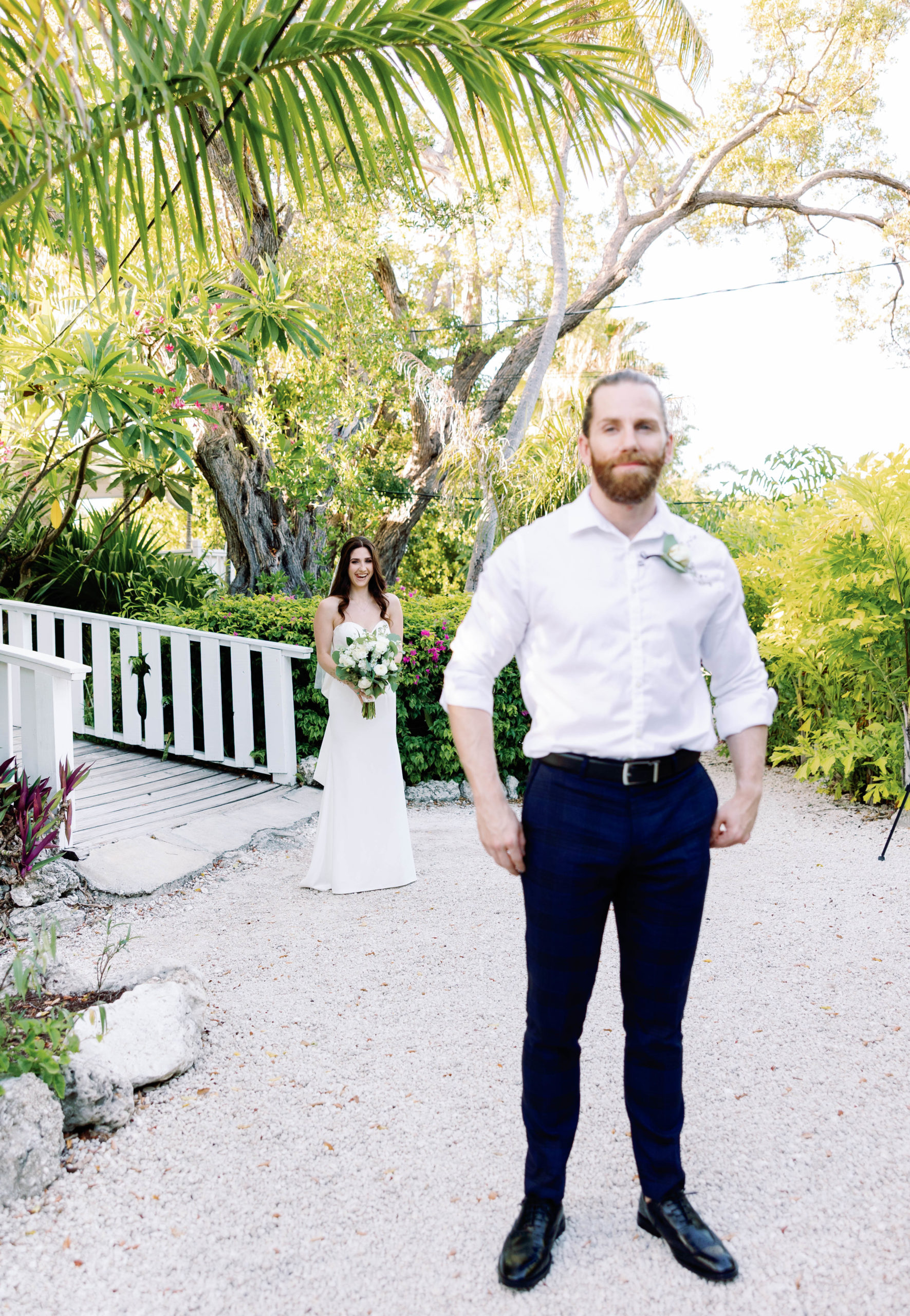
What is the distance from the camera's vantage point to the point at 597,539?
81.7 inches

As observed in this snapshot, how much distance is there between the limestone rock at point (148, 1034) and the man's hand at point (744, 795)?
197cm

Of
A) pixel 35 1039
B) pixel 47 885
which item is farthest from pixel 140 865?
pixel 35 1039

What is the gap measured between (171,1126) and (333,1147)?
0.51 metres

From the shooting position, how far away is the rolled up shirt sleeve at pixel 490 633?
2.10 m

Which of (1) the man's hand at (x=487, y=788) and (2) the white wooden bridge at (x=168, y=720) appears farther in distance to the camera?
(2) the white wooden bridge at (x=168, y=720)

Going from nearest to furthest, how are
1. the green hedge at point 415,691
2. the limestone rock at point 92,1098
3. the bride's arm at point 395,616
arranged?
1. the limestone rock at point 92,1098
2. the bride's arm at point 395,616
3. the green hedge at point 415,691

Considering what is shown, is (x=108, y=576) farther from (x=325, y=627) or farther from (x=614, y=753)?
(x=614, y=753)

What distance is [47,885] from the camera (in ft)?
15.1

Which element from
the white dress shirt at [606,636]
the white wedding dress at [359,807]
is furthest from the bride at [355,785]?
the white dress shirt at [606,636]

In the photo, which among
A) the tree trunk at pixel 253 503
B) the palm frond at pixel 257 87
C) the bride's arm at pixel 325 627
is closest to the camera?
the palm frond at pixel 257 87

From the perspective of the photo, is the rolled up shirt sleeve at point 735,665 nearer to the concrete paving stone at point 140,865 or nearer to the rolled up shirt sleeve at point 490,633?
the rolled up shirt sleeve at point 490,633

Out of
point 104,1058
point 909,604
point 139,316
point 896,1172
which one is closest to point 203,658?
point 139,316

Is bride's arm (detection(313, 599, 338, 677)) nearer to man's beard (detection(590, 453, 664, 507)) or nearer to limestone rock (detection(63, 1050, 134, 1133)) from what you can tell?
limestone rock (detection(63, 1050, 134, 1133))

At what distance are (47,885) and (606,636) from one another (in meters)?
3.66
